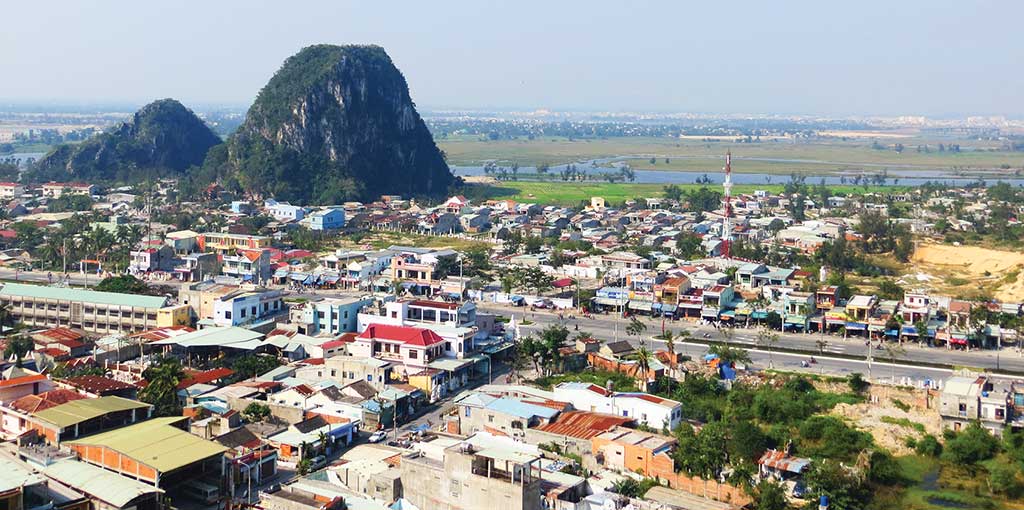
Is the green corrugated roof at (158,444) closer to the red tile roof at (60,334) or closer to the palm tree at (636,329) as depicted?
the red tile roof at (60,334)

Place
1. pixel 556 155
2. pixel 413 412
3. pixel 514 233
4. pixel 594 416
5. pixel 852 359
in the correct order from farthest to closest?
1. pixel 556 155
2. pixel 514 233
3. pixel 852 359
4. pixel 413 412
5. pixel 594 416

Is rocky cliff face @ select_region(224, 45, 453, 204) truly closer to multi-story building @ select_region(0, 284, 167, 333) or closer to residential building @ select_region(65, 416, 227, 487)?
multi-story building @ select_region(0, 284, 167, 333)

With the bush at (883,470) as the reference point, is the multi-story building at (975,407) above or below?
above

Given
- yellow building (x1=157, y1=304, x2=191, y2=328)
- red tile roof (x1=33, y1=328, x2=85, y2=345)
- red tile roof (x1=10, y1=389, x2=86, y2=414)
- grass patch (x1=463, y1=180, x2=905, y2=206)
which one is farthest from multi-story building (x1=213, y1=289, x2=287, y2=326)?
grass patch (x1=463, y1=180, x2=905, y2=206)

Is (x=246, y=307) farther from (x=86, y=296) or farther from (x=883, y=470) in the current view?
(x=883, y=470)

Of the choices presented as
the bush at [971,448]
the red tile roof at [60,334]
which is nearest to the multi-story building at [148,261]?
the red tile roof at [60,334]

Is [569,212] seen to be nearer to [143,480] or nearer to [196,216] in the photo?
[196,216]

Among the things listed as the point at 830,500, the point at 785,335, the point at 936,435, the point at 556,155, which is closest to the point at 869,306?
the point at 785,335
